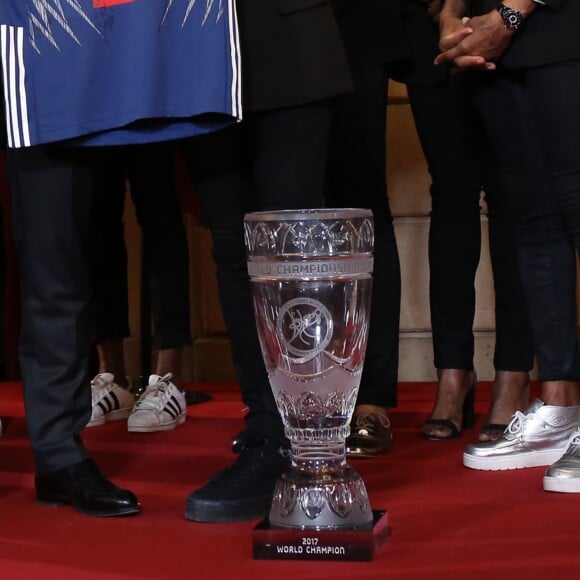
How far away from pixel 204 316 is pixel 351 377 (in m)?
1.99

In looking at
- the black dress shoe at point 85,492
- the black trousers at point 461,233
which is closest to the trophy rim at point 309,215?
the black dress shoe at point 85,492

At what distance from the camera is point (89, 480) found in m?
1.57

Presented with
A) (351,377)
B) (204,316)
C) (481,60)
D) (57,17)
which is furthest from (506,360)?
(204,316)

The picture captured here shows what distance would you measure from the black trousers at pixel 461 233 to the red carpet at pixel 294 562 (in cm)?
20

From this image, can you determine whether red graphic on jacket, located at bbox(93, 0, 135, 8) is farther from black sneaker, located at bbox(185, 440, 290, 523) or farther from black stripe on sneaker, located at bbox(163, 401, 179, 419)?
black stripe on sneaker, located at bbox(163, 401, 179, 419)

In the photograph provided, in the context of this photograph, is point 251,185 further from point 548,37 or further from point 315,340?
point 548,37

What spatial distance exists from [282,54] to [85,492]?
26.9 inches

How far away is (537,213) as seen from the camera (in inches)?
69.1

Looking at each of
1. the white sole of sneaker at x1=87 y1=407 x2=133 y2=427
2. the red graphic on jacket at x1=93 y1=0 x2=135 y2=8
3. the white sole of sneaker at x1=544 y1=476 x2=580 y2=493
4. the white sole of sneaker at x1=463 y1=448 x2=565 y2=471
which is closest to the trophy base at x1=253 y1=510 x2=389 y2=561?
the white sole of sneaker at x1=544 y1=476 x2=580 y2=493

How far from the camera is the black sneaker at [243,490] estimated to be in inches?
58.0

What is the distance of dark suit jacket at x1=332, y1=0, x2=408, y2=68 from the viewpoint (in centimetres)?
196

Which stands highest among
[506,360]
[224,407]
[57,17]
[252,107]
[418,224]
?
[57,17]

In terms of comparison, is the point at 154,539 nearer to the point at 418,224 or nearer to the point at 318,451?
the point at 318,451

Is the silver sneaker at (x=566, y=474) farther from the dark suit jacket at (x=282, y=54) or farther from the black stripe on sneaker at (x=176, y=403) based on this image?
the black stripe on sneaker at (x=176, y=403)
